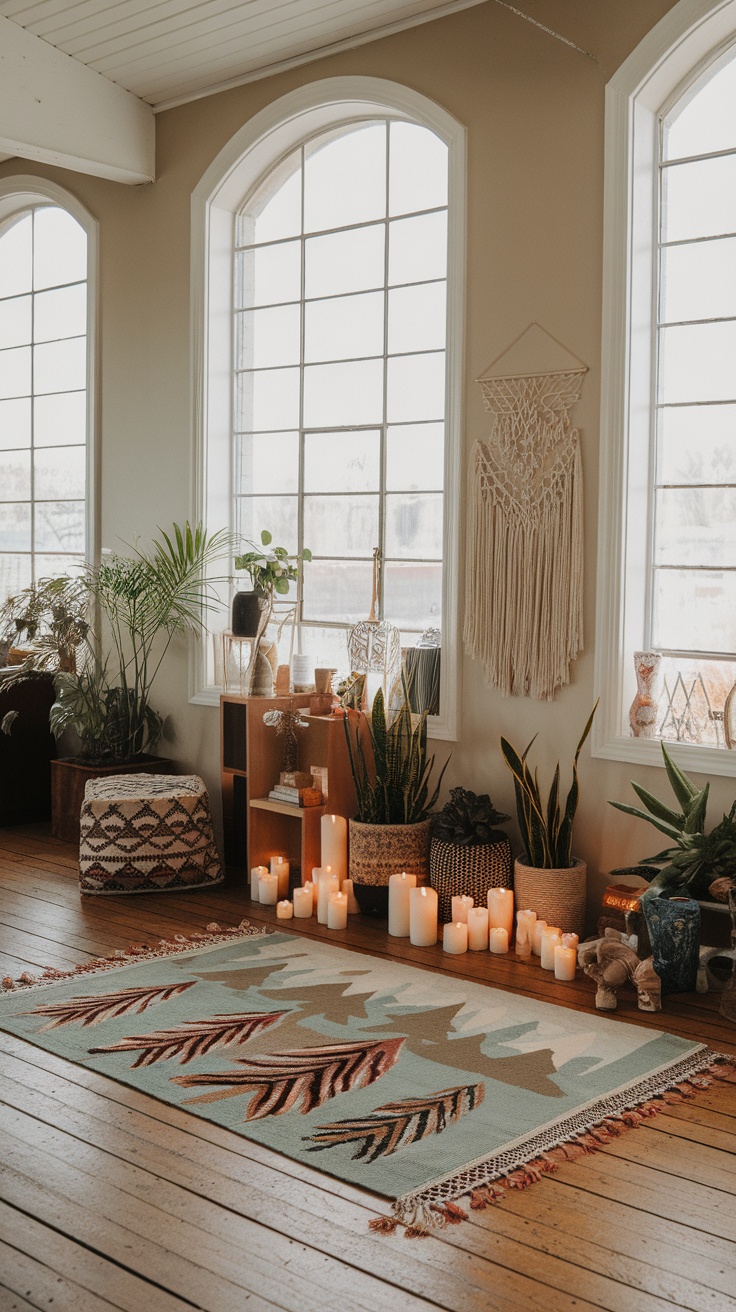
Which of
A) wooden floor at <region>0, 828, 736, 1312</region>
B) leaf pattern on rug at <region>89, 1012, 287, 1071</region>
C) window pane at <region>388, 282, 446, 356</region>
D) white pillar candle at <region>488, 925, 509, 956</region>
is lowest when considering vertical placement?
wooden floor at <region>0, 828, 736, 1312</region>

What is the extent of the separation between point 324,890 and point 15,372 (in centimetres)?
401

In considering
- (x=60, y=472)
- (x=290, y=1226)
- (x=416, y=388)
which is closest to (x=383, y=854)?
(x=416, y=388)

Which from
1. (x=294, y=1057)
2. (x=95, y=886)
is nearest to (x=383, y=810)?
(x=95, y=886)

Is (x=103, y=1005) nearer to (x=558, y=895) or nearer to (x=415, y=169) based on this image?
(x=558, y=895)

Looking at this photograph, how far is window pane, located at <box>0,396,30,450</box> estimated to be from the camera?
23.1 ft

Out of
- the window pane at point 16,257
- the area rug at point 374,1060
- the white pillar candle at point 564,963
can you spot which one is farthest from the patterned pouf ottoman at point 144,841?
the window pane at point 16,257

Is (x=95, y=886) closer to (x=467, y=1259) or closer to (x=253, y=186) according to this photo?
(x=467, y=1259)

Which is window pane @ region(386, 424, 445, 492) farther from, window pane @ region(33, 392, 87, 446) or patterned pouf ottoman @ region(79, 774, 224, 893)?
window pane @ region(33, 392, 87, 446)

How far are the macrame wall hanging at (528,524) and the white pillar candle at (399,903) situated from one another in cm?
80

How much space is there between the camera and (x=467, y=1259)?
90.7 inches

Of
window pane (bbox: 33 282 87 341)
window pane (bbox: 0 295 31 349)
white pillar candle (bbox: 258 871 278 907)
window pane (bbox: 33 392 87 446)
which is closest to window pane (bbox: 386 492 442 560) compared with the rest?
white pillar candle (bbox: 258 871 278 907)

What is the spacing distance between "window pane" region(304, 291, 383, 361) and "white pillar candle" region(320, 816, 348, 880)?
1963mm

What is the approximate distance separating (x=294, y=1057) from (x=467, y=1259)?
A: 3.23ft

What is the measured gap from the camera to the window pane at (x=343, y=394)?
17.2 ft
